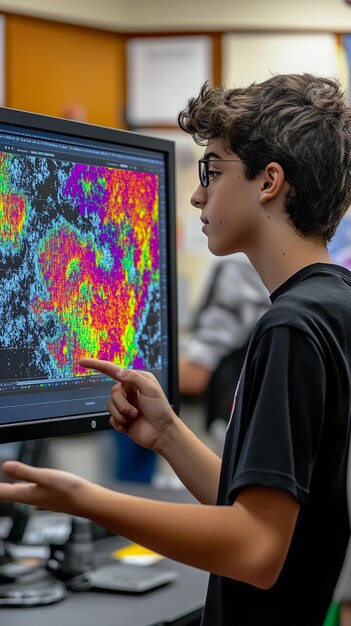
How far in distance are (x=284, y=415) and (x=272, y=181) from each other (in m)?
0.33

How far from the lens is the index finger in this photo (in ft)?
3.98

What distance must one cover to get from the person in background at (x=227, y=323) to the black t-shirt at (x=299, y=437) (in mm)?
2139

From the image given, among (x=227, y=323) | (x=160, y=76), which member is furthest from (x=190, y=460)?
(x=160, y=76)

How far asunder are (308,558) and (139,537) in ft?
0.76

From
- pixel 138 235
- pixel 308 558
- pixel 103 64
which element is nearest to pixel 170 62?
pixel 103 64

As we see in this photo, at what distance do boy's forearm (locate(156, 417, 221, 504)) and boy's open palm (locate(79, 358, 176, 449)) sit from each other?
0.01 m

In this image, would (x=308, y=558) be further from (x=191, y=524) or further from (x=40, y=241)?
(x=40, y=241)

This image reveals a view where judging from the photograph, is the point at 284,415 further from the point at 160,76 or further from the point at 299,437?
the point at 160,76

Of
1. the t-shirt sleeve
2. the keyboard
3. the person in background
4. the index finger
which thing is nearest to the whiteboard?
the person in background

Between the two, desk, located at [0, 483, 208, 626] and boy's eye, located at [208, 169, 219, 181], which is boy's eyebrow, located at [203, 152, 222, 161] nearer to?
boy's eye, located at [208, 169, 219, 181]

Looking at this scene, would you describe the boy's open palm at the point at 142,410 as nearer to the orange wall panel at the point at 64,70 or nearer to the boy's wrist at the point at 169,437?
the boy's wrist at the point at 169,437

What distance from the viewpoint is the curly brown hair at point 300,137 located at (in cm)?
115

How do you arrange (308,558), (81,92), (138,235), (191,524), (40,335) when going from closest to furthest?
(191,524)
(308,558)
(40,335)
(138,235)
(81,92)

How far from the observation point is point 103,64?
4809mm
